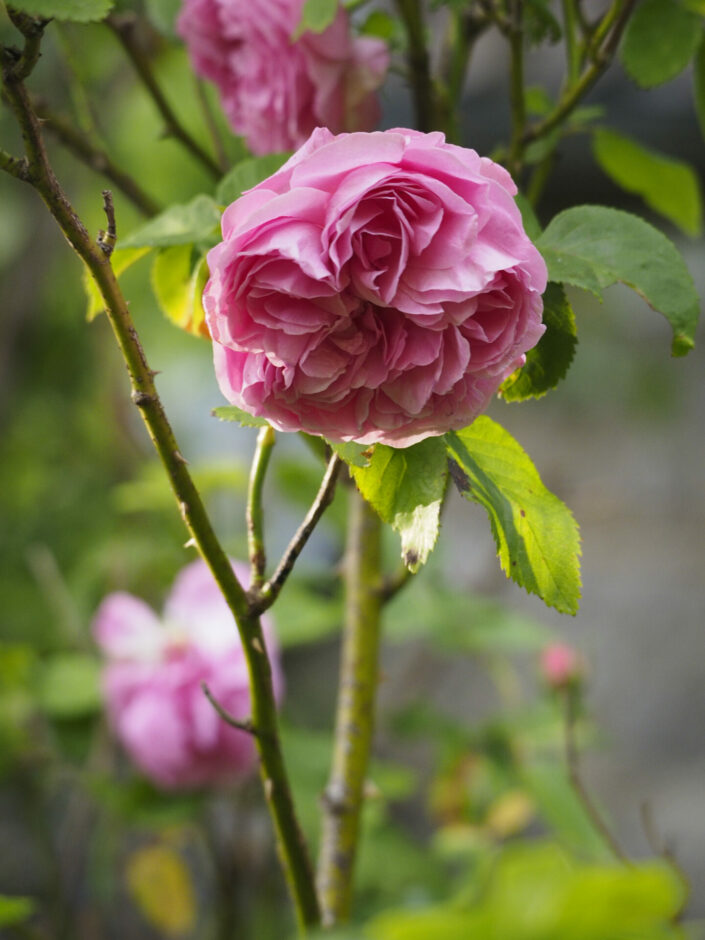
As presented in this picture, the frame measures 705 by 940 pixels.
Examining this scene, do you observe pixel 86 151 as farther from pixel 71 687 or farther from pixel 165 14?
pixel 71 687

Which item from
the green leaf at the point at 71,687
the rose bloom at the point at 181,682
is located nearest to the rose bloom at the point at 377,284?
the rose bloom at the point at 181,682

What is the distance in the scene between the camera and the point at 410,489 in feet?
0.96

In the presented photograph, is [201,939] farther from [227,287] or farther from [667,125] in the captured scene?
[667,125]

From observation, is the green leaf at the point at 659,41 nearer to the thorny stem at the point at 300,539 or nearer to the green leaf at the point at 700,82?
the green leaf at the point at 700,82

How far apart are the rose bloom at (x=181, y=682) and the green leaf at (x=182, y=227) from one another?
323 millimetres

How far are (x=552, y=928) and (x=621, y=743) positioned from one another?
141cm

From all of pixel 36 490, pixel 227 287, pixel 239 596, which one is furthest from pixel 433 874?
pixel 36 490

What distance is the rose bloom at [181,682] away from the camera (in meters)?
0.68

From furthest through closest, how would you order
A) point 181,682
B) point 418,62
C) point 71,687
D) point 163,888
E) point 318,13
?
point 163,888
point 71,687
point 181,682
point 418,62
point 318,13

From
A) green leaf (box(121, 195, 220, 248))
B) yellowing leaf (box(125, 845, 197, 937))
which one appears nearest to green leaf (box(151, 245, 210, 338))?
green leaf (box(121, 195, 220, 248))

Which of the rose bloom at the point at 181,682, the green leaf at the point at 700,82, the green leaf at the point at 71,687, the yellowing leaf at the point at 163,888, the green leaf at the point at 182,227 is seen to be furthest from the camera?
the yellowing leaf at the point at 163,888

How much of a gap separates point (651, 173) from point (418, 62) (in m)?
0.15

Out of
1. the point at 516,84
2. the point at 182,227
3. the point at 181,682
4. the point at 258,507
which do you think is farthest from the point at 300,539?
the point at 181,682

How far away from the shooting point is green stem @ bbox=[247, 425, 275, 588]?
33cm
